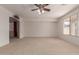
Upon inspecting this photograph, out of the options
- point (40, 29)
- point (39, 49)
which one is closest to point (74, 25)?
point (39, 49)

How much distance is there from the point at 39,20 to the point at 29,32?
1782mm

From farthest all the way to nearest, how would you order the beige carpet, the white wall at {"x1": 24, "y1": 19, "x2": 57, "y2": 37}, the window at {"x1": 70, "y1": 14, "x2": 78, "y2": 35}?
1. the white wall at {"x1": 24, "y1": 19, "x2": 57, "y2": 37}
2. the window at {"x1": 70, "y1": 14, "x2": 78, "y2": 35}
3. the beige carpet

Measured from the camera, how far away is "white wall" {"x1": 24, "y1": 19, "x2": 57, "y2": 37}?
12.1 m

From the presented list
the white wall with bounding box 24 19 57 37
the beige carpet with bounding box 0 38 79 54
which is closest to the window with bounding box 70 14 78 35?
the beige carpet with bounding box 0 38 79 54

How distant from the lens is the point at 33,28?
39.9 ft

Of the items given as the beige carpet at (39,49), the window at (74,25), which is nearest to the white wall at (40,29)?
the window at (74,25)

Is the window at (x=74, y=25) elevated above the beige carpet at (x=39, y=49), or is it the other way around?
the window at (x=74, y=25)

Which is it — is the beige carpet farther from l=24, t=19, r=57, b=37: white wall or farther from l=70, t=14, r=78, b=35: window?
l=24, t=19, r=57, b=37: white wall

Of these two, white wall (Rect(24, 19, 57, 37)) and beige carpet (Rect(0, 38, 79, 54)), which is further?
white wall (Rect(24, 19, 57, 37))

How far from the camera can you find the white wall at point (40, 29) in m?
12.1

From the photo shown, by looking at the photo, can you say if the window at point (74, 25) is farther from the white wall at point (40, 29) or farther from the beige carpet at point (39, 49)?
the white wall at point (40, 29)

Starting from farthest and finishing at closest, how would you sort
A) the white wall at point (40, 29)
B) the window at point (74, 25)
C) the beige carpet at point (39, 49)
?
the white wall at point (40, 29)
the window at point (74, 25)
the beige carpet at point (39, 49)

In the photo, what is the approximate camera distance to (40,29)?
12.1 metres
